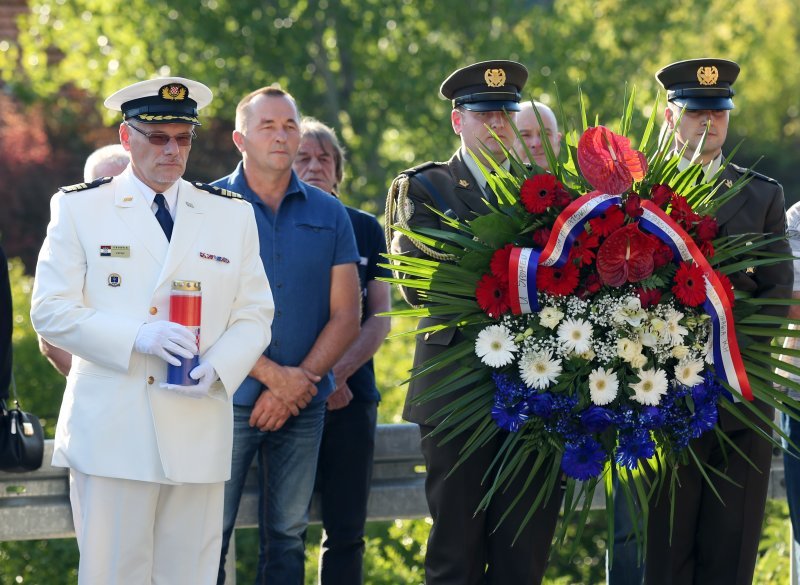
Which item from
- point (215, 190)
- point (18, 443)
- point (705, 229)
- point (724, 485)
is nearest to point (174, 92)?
point (215, 190)

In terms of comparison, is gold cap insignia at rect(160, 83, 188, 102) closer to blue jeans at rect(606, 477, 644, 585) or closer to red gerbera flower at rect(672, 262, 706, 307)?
red gerbera flower at rect(672, 262, 706, 307)

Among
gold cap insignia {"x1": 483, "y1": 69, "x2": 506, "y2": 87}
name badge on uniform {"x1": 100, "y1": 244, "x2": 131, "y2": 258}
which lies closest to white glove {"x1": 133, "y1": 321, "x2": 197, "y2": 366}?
name badge on uniform {"x1": 100, "y1": 244, "x2": 131, "y2": 258}

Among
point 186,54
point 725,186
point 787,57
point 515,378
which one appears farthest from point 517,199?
point 787,57

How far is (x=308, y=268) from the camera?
18.1 feet

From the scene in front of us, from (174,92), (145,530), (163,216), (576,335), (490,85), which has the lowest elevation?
(145,530)

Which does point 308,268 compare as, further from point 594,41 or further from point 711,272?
point 594,41

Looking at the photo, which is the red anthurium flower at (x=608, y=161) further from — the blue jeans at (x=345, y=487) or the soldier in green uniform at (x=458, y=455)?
the blue jeans at (x=345, y=487)

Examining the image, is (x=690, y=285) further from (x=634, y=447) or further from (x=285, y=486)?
(x=285, y=486)

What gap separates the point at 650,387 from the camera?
4383mm

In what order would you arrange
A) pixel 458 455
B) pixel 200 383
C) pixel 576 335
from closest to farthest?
pixel 576 335, pixel 200 383, pixel 458 455

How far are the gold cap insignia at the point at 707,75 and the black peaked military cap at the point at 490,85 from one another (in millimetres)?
688

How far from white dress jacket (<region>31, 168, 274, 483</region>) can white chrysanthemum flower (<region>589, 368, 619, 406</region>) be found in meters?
1.20

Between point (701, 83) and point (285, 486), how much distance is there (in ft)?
7.32

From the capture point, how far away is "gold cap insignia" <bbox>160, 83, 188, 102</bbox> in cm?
480
